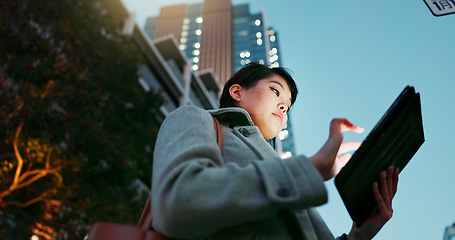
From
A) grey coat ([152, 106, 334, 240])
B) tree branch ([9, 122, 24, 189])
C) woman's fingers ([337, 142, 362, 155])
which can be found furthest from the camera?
tree branch ([9, 122, 24, 189])

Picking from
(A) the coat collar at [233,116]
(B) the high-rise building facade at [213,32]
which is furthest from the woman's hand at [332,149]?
(B) the high-rise building facade at [213,32]

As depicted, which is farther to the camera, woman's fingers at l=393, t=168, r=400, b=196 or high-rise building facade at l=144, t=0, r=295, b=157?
high-rise building facade at l=144, t=0, r=295, b=157

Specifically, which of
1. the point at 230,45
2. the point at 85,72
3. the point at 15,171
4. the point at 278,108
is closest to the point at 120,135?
the point at 85,72

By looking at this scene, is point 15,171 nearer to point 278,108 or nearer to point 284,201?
point 278,108

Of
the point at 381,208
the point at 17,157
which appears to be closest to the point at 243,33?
the point at 17,157

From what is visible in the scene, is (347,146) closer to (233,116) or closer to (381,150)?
(381,150)

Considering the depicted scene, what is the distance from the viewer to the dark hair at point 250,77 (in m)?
1.90

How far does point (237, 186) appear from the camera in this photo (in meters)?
0.85

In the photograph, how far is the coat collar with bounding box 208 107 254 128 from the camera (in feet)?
5.02

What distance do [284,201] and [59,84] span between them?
6768 mm

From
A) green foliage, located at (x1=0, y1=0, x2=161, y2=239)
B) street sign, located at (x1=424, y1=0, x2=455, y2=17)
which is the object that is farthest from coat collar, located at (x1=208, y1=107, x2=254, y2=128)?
green foliage, located at (x1=0, y1=0, x2=161, y2=239)

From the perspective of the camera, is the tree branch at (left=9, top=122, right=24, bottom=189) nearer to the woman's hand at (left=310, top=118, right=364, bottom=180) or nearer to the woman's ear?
the woman's ear

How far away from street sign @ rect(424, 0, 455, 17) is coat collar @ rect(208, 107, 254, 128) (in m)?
1.32

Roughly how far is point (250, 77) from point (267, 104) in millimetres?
331
